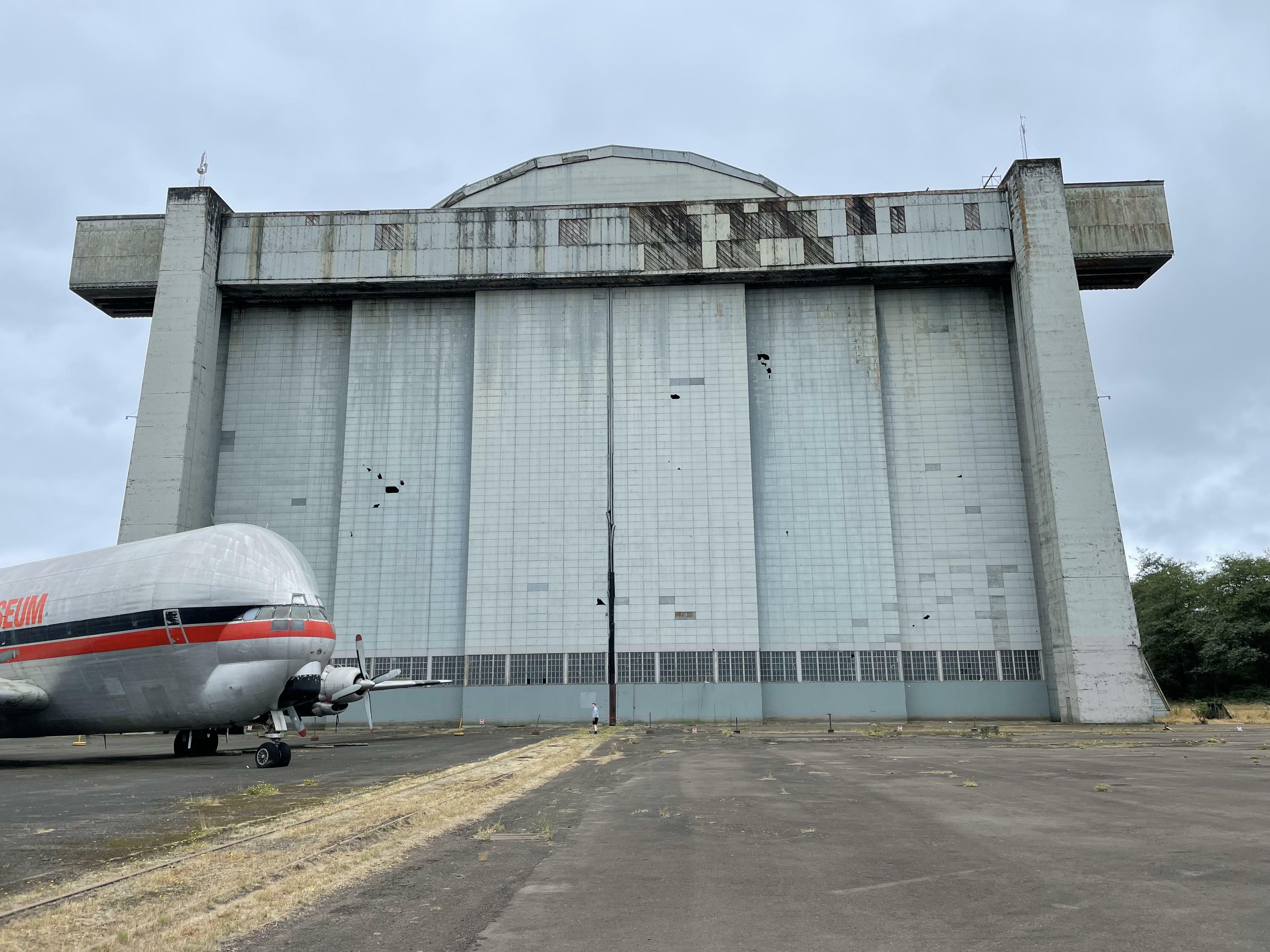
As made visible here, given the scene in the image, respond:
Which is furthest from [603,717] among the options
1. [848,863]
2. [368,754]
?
[848,863]

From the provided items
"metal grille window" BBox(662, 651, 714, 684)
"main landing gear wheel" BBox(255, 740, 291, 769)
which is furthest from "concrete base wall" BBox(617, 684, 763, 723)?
"main landing gear wheel" BBox(255, 740, 291, 769)

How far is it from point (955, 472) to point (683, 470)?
1532 cm

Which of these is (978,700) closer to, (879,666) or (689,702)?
(879,666)

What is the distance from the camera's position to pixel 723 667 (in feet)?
141

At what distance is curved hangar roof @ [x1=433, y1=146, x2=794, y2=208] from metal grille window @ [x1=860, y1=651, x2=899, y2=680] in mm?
28688

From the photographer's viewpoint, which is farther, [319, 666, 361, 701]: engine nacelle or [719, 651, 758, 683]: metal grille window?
[719, 651, 758, 683]: metal grille window

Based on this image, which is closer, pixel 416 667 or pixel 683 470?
pixel 416 667

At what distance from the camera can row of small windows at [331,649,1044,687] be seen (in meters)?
43.0

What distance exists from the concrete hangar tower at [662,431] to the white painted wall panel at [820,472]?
15 cm

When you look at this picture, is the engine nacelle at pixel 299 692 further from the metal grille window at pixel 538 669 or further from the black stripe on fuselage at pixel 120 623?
the metal grille window at pixel 538 669

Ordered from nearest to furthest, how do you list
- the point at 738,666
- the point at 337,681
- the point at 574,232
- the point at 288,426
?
the point at 337,681 < the point at 738,666 < the point at 574,232 < the point at 288,426

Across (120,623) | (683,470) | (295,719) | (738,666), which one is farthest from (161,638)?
(738,666)

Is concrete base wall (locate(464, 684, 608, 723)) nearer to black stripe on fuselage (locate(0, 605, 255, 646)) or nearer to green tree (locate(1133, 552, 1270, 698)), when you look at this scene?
black stripe on fuselage (locate(0, 605, 255, 646))

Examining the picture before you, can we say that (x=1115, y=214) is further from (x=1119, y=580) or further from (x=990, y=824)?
(x=990, y=824)
